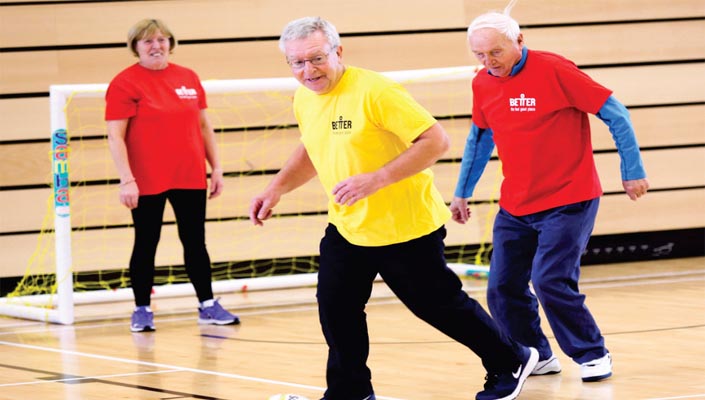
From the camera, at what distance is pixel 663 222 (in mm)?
8594

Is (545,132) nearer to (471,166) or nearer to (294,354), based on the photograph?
(471,166)

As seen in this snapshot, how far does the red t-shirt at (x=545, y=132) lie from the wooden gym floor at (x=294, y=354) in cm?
68

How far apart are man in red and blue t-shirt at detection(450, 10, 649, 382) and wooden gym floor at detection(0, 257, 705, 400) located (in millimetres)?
286

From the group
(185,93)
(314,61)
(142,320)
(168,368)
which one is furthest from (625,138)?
(142,320)

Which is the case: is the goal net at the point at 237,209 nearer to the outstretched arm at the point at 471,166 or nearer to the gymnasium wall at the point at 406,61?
the gymnasium wall at the point at 406,61

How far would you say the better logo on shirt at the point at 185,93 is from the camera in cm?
599

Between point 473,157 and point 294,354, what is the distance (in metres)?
1.29

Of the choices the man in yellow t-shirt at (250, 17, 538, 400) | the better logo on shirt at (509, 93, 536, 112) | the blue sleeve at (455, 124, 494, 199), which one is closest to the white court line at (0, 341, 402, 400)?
the man in yellow t-shirt at (250, 17, 538, 400)

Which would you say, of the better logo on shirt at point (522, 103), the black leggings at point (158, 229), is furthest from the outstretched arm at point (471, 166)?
the black leggings at point (158, 229)

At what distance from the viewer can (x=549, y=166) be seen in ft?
13.9

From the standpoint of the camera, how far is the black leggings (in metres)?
5.97

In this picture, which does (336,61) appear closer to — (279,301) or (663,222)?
(279,301)

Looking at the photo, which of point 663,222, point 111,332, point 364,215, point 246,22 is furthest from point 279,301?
point 364,215

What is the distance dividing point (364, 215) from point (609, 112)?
3.51 ft
